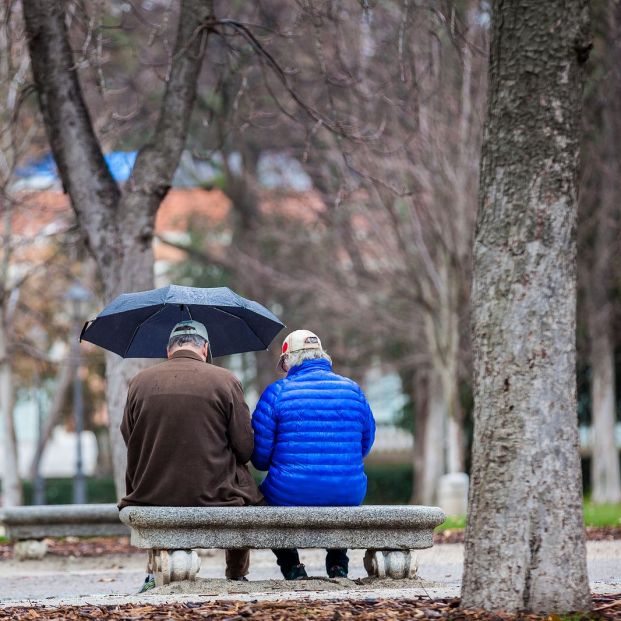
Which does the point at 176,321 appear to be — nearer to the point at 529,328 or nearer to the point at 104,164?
the point at 104,164

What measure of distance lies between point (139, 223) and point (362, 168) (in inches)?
331

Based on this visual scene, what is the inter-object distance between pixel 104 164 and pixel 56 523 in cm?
321

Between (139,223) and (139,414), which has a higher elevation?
(139,223)

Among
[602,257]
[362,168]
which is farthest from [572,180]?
[602,257]

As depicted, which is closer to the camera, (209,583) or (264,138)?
(209,583)

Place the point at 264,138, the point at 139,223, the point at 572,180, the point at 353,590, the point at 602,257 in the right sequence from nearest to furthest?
1. the point at 572,180
2. the point at 353,590
3. the point at 139,223
4. the point at 602,257
5. the point at 264,138

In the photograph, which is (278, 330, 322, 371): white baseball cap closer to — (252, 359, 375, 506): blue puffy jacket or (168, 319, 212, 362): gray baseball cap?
(252, 359, 375, 506): blue puffy jacket

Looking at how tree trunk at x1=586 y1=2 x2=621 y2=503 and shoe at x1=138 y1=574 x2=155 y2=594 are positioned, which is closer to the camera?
shoe at x1=138 y1=574 x2=155 y2=594

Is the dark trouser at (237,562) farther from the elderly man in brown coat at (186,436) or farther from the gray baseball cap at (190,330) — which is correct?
the gray baseball cap at (190,330)

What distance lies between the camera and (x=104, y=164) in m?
10.4

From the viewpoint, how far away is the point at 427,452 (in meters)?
26.0

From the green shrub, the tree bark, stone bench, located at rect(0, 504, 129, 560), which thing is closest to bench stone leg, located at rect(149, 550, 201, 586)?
the tree bark

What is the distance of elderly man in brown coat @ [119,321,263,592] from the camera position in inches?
259

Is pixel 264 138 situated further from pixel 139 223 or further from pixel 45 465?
pixel 45 465
